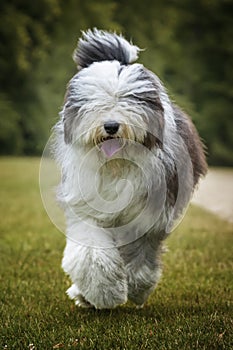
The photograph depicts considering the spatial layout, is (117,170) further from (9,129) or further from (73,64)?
(73,64)

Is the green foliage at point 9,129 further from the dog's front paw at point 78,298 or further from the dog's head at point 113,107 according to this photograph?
the dog's head at point 113,107

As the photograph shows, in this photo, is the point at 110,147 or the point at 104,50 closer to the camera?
the point at 110,147

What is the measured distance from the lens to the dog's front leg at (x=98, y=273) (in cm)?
399

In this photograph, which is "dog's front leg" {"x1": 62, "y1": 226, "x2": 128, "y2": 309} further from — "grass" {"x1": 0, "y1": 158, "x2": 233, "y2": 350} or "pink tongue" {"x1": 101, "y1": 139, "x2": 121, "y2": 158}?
"pink tongue" {"x1": 101, "y1": 139, "x2": 121, "y2": 158}

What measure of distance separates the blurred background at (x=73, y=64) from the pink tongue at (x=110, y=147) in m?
23.1

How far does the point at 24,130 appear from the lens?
28.1 m

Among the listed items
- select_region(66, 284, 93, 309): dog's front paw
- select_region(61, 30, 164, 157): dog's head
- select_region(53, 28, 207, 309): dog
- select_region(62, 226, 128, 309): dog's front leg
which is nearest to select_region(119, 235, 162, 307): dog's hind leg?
select_region(53, 28, 207, 309): dog

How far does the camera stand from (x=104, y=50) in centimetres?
411

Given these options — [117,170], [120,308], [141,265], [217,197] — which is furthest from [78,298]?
[217,197]

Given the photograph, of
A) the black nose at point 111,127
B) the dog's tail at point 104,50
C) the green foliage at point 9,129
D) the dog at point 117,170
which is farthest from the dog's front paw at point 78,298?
the green foliage at point 9,129

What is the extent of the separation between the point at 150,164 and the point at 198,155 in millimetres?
848

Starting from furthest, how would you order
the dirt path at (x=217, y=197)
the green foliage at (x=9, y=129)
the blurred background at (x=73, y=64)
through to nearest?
the blurred background at (x=73, y=64)
the green foliage at (x=9, y=129)
the dirt path at (x=217, y=197)

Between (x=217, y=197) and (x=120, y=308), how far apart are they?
898cm

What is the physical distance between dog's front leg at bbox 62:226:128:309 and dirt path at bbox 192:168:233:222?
210 inches
